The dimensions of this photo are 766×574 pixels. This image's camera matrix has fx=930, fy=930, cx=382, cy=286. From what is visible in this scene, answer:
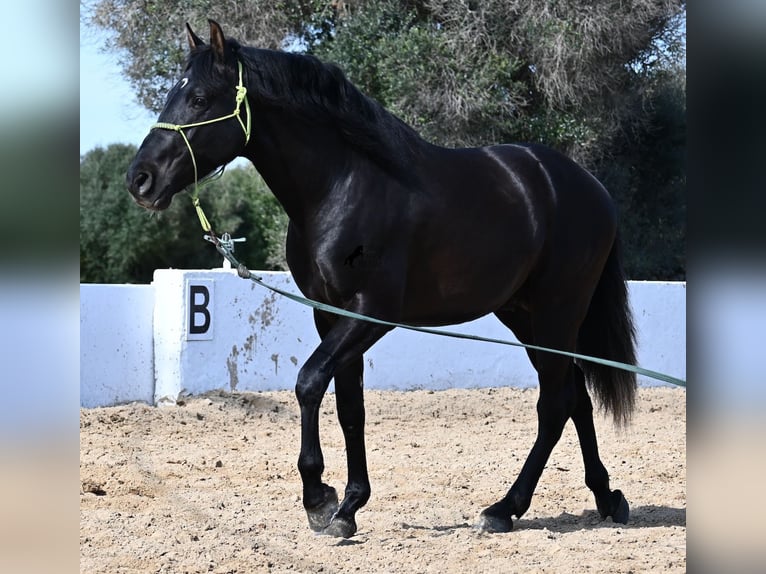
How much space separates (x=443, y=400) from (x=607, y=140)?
5046 mm

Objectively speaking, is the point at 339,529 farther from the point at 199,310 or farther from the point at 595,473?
the point at 199,310

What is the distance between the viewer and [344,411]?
414cm

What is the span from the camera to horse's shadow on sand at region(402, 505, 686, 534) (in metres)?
4.19

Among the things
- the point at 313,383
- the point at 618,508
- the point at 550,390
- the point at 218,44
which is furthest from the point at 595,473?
the point at 218,44

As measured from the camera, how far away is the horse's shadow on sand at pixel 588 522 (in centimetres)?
419

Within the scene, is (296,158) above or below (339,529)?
above

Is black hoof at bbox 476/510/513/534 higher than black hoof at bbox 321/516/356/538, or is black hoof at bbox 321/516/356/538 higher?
black hoof at bbox 321/516/356/538

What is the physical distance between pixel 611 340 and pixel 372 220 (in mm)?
1567

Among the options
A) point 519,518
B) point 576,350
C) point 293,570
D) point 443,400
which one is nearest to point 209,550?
point 293,570

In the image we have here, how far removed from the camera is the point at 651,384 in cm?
966

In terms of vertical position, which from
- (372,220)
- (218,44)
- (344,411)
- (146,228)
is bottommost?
(344,411)

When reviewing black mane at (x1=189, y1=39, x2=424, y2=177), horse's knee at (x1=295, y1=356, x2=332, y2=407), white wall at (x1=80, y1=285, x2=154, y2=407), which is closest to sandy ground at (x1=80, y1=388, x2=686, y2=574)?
white wall at (x1=80, y1=285, x2=154, y2=407)

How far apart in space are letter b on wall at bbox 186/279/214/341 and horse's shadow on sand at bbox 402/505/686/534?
3.88 m

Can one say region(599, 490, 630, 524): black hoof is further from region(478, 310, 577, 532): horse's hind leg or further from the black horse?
region(478, 310, 577, 532): horse's hind leg
